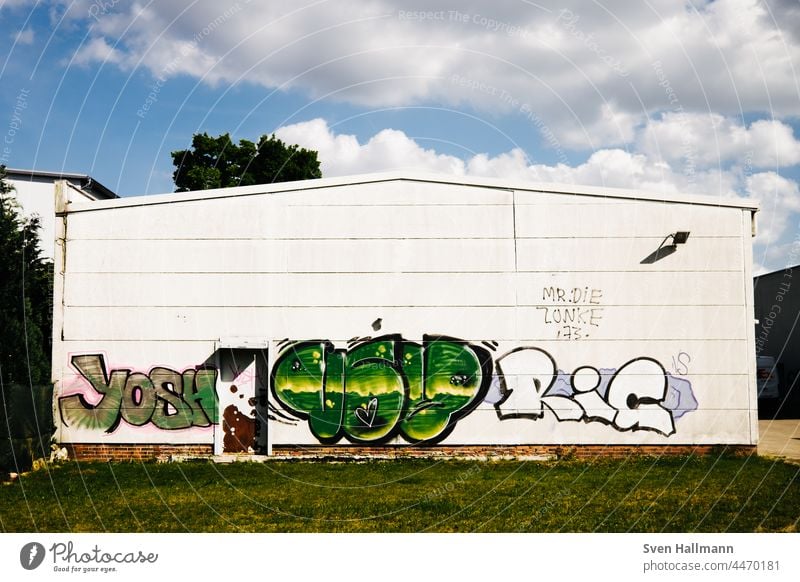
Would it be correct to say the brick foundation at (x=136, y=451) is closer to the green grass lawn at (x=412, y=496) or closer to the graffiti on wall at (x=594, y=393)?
the green grass lawn at (x=412, y=496)

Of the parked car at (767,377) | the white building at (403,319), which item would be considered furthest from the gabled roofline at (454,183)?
the parked car at (767,377)

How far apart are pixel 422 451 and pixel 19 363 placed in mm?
9127

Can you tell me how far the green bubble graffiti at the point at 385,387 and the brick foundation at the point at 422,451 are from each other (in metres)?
0.30

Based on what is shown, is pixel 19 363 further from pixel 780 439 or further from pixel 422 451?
Answer: pixel 780 439

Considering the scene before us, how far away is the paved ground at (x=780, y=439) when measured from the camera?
A: 1788cm

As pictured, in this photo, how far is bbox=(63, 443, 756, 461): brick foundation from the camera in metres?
16.7

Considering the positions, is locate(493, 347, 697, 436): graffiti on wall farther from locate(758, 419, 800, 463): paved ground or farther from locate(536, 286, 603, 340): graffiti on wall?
locate(758, 419, 800, 463): paved ground

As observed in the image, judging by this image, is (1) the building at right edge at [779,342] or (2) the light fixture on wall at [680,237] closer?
(2) the light fixture on wall at [680,237]

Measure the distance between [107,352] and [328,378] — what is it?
17.5 feet

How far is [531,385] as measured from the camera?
663 inches

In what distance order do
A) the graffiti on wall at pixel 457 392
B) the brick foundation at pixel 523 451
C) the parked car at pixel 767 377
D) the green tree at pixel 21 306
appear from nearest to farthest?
the green tree at pixel 21 306, the brick foundation at pixel 523 451, the graffiti on wall at pixel 457 392, the parked car at pixel 767 377

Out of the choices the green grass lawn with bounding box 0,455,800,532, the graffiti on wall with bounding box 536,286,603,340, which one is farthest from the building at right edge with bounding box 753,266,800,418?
the graffiti on wall with bounding box 536,286,603,340

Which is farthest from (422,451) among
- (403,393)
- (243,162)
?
(243,162)

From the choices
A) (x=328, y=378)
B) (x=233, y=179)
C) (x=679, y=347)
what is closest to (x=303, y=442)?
(x=328, y=378)
